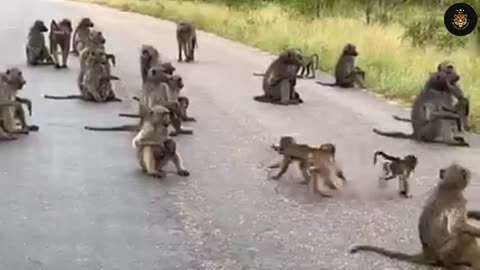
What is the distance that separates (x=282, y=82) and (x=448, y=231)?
11095 mm

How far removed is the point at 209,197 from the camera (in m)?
11.1

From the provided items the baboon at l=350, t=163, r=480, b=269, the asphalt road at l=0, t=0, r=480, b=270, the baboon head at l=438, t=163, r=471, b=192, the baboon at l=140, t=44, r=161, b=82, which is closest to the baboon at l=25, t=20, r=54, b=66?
the asphalt road at l=0, t=0, r=480, b=270

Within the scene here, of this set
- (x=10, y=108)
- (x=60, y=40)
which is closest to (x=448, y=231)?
(x=10, y=108)

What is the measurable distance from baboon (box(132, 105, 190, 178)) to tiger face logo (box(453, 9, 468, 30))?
6.40m

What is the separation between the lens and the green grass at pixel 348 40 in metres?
21.1

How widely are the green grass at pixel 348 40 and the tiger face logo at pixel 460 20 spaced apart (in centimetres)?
134

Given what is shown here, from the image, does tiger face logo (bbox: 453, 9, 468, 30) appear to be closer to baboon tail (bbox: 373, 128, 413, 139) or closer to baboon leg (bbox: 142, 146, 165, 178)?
baboon tail (bbox: 373, 128, 413, 139)

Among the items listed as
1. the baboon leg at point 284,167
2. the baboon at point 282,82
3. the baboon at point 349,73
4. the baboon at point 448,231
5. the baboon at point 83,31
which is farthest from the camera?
the baboon at point 83,31

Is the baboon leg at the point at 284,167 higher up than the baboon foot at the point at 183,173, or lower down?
higher up

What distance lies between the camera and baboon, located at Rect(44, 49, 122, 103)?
18438mm

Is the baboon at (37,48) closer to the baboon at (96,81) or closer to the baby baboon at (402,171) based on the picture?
the baboon at (96,81)

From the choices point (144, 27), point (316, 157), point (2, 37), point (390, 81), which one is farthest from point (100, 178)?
point (144, 27)

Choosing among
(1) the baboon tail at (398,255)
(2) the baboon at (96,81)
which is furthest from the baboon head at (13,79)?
(1) the baboon tail at (398,255)

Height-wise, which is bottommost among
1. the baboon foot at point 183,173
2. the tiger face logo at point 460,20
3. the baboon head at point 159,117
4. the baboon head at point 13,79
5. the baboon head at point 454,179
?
the baboon foot at point 183,173
